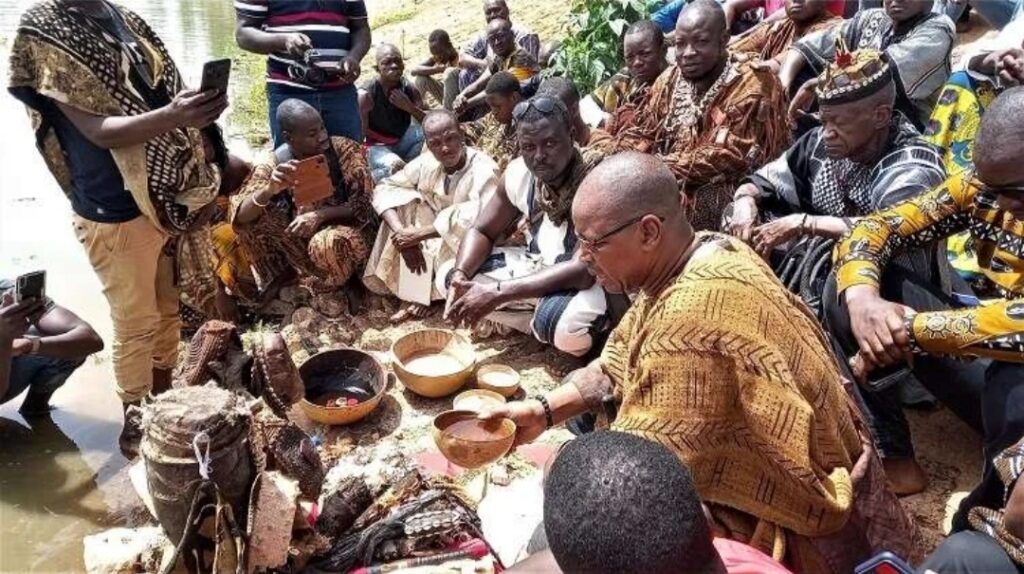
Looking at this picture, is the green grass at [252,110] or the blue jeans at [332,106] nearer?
the blue jeans at [332,106]

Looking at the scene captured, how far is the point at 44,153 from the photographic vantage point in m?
3.43

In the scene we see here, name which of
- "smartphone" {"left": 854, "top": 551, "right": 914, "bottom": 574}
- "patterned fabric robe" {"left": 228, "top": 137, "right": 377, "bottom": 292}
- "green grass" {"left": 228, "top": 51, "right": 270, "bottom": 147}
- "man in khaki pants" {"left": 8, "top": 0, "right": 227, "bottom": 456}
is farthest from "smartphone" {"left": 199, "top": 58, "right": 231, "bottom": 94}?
"green grass" {"left": 228, "top": 51, "right": 270, "bottom": 147}

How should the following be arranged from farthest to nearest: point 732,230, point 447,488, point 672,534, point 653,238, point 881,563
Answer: point 732,230, point 447,488, point 653,238, point 881,563, point 672,534

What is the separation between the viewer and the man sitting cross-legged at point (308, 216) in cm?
472

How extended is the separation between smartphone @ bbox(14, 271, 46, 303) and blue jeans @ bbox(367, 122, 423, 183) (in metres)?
2.92

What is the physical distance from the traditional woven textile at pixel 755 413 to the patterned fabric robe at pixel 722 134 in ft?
6.87

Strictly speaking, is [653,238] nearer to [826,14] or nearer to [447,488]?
[447,488]

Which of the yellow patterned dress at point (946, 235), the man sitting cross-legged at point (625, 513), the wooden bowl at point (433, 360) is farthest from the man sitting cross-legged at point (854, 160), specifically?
the man sitting cross-legged at point (625, 513)

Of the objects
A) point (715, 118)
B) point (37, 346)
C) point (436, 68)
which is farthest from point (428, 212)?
point (436, 68)

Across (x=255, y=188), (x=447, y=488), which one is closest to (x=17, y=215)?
(x=255, y=188)

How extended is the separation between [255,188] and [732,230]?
2.71 metres

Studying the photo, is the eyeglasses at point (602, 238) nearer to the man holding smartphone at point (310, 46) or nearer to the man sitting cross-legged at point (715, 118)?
the man sitting cross-legged at point (715, 118)

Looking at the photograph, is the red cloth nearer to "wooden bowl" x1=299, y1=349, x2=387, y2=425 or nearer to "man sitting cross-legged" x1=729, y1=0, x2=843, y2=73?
"wooden bowl" x1=299, y1=349, x2=387, y2=425

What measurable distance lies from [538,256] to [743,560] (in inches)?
111
